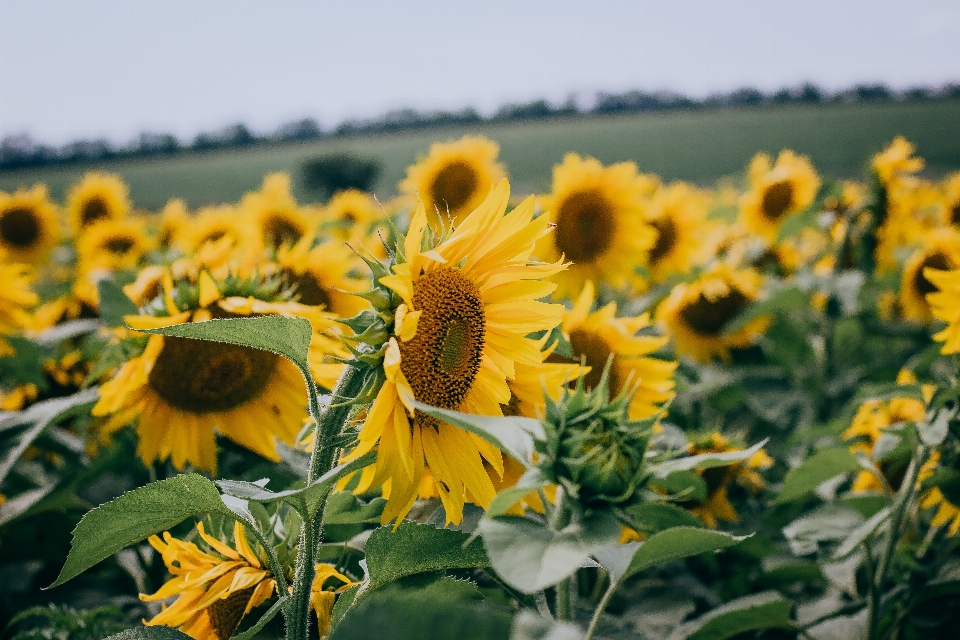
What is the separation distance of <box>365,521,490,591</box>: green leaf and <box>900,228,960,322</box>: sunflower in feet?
9.66

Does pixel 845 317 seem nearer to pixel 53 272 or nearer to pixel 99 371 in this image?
pixel 99 371

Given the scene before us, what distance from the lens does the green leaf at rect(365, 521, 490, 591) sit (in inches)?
39.3

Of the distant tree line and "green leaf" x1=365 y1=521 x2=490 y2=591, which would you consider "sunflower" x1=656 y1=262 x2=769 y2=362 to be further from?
the distant tree line

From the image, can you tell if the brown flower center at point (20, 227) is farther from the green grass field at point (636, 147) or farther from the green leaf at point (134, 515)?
the green grass field at point (636, 147)

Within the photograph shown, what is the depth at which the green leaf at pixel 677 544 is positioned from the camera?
2.71 ft

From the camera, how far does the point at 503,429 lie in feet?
2.69

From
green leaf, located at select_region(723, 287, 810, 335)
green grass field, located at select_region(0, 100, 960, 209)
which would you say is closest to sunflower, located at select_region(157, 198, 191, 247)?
green leaf, located at select_region(723, 287, 810, 335)

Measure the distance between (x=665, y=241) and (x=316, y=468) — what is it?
3155 millimetres

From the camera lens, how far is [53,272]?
7.17 m

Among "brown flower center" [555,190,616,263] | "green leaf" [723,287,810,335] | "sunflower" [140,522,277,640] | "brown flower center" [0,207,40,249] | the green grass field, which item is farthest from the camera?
Result: the green grass field

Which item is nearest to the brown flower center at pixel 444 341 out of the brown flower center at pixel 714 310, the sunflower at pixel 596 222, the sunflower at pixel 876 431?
the sunflower at pixel 876 431

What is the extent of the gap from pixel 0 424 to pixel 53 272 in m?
6.10

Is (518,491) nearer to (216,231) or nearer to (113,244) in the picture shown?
(216,231)

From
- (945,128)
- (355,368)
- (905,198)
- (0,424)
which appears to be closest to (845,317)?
(905,198)
